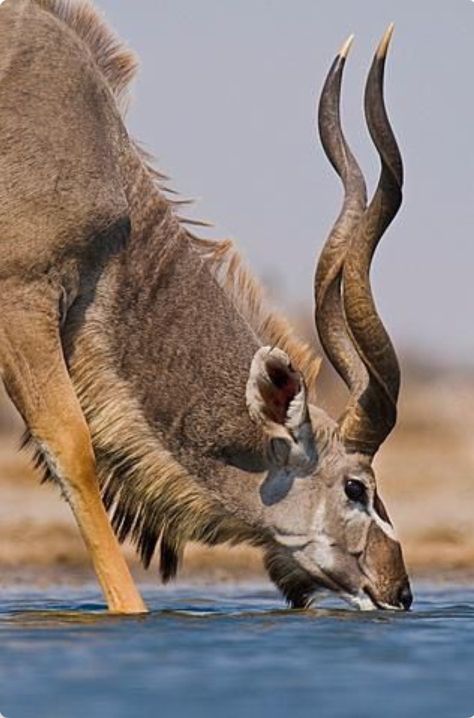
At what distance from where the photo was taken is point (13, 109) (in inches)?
385

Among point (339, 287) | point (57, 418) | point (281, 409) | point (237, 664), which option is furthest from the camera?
point (339, 287)

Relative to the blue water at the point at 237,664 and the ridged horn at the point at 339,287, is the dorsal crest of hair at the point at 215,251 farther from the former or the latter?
the blue water at the point at 237,664

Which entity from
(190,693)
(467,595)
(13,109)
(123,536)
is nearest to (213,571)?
(467,595)

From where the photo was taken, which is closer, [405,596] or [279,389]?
[279,389]

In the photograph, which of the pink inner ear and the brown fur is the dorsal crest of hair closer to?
the brown fur

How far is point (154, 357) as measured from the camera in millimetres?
9945

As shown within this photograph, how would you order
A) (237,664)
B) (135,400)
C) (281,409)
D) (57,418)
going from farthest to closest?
1. (135,400)
2. (281,409)
3. (57,418)
4. (237,664)

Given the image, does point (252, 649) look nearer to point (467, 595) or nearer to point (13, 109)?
point (13, 109)

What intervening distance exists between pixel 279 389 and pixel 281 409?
113 millimetres

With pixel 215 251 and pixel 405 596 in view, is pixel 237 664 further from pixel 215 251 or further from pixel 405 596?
pixel 215 251

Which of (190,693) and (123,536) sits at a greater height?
(123,536)

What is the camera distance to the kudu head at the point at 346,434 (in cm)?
975

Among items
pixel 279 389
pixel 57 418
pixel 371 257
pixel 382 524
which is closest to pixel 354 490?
pixel 382 524

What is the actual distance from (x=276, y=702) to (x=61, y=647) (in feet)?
Answer: 3.64
